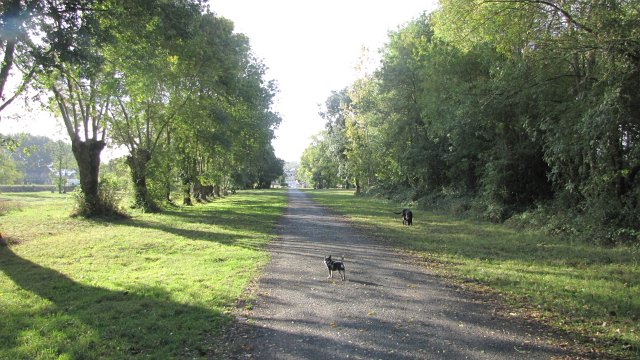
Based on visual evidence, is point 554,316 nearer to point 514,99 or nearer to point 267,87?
point 514,99

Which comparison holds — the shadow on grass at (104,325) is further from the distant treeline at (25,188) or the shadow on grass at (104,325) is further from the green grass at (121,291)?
the distant treeline at (25,188)

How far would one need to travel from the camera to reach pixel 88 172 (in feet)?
66.4

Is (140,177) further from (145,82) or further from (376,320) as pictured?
(376,320)

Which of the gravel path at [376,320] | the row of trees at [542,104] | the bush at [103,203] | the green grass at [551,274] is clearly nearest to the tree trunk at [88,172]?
the bush at [103,203]

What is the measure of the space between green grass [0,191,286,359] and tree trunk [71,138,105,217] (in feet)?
16.7

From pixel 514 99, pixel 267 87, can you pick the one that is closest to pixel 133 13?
pixel 514 99

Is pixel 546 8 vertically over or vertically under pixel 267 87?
under

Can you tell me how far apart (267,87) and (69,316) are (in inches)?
1243

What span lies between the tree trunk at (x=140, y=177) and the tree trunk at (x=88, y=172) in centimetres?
316

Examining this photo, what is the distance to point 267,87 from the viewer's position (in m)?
36.0

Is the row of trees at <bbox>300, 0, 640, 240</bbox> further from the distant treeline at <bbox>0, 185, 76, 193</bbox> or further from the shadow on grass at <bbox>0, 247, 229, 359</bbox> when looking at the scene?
the distant treeline at <bbox>0, 185, 76, 193</bbox>

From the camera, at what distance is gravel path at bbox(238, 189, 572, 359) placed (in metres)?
4.81

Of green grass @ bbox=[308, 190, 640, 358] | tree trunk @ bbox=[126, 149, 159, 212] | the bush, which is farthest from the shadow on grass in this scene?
tree trunk @ bbox=[126, 149, 159, 212]


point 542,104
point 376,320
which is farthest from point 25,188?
point 376,320
